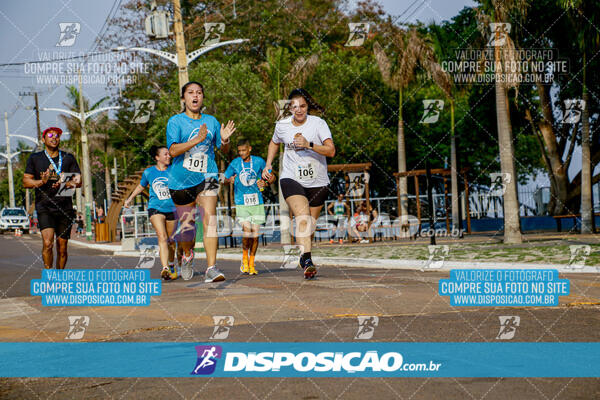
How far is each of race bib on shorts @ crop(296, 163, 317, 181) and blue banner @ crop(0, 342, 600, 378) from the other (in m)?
3.63

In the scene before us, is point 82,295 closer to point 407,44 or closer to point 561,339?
point 561,339

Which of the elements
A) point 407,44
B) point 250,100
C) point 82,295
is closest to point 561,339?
point 82,295

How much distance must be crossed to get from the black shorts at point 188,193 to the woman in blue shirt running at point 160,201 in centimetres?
101

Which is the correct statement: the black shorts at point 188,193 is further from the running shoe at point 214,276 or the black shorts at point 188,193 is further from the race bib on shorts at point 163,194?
the race bib on shorts at point 163,194

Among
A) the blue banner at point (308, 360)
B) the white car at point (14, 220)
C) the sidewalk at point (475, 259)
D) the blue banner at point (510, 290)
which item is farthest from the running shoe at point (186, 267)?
the white car at point (14, 220)

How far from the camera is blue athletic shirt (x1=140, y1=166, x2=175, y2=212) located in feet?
34.1

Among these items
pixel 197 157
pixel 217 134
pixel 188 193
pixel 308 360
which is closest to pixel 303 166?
pixel 217 134

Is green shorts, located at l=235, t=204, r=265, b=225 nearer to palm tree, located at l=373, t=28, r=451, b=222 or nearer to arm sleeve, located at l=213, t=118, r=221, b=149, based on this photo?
arm sleeve, located at l=213, t=118, r=221, b=149

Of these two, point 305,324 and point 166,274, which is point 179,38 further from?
point 305,324

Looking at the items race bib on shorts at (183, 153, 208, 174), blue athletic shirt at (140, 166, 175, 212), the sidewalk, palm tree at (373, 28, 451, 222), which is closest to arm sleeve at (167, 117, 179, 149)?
race bib on shorts at (183, 153, 208, 174)

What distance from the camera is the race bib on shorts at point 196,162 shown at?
8414mm

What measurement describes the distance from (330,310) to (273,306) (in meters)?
0.68

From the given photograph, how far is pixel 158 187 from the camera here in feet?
34.2

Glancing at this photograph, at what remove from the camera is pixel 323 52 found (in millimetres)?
42250
